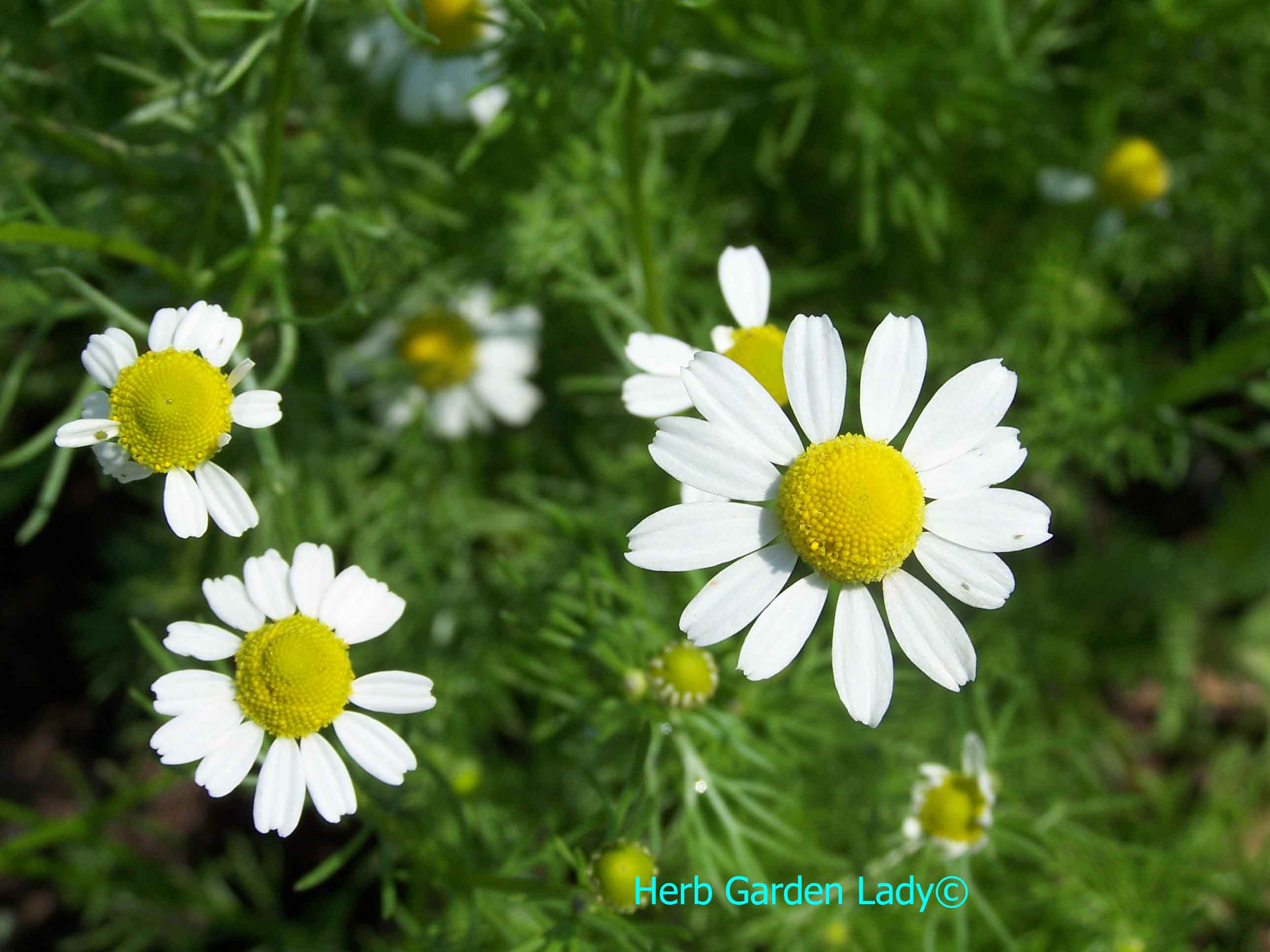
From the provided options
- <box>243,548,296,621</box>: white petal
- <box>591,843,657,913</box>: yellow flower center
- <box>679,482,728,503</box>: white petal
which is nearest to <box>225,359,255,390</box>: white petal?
<box>243,548,296,621</box>: white petal

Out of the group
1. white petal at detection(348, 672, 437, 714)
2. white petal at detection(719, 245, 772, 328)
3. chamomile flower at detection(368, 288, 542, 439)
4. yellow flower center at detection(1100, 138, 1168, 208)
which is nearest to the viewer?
white petal at detection(348, 672, 437, 714)

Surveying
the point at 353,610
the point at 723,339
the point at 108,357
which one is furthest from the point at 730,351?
the point at 108,357

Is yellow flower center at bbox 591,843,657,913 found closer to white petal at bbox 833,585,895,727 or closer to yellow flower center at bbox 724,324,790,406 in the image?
white petal at bbox 833,585,895,727

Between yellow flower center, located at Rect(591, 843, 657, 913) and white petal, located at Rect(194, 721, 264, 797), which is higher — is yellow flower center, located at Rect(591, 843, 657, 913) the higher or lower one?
the lower one

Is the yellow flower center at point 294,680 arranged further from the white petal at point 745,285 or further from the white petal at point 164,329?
the white petal at point 745,285

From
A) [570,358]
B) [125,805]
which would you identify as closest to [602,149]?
[570,358]

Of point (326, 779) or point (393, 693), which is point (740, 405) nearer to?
point (393, 693)

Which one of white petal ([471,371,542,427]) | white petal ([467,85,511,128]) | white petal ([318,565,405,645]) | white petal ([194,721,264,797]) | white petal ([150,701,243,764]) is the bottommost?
white petal ([471,371,542,427])
